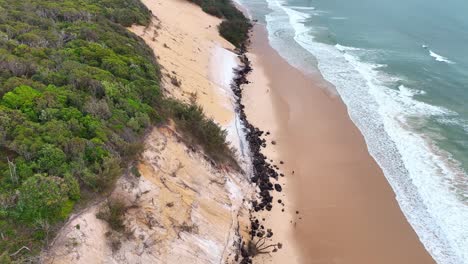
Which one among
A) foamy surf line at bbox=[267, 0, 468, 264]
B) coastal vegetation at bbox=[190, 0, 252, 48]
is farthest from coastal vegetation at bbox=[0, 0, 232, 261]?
coastal vegetation at bbox=[190, 0, 252, 48]

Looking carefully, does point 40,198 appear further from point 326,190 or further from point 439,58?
point 439,58

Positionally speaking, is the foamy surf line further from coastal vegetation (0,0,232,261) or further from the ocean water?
coastal vegetation (0,0,232,261)

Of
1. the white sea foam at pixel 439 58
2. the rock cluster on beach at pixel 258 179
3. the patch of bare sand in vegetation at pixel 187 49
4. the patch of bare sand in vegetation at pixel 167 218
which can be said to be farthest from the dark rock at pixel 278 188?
the white sea foam at pixel 439 58

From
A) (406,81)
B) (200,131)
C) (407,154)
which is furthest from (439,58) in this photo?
(200,131)

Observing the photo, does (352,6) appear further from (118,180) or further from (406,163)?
(118,180)

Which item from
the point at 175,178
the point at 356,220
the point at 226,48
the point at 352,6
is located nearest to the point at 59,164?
the point at 175,178
